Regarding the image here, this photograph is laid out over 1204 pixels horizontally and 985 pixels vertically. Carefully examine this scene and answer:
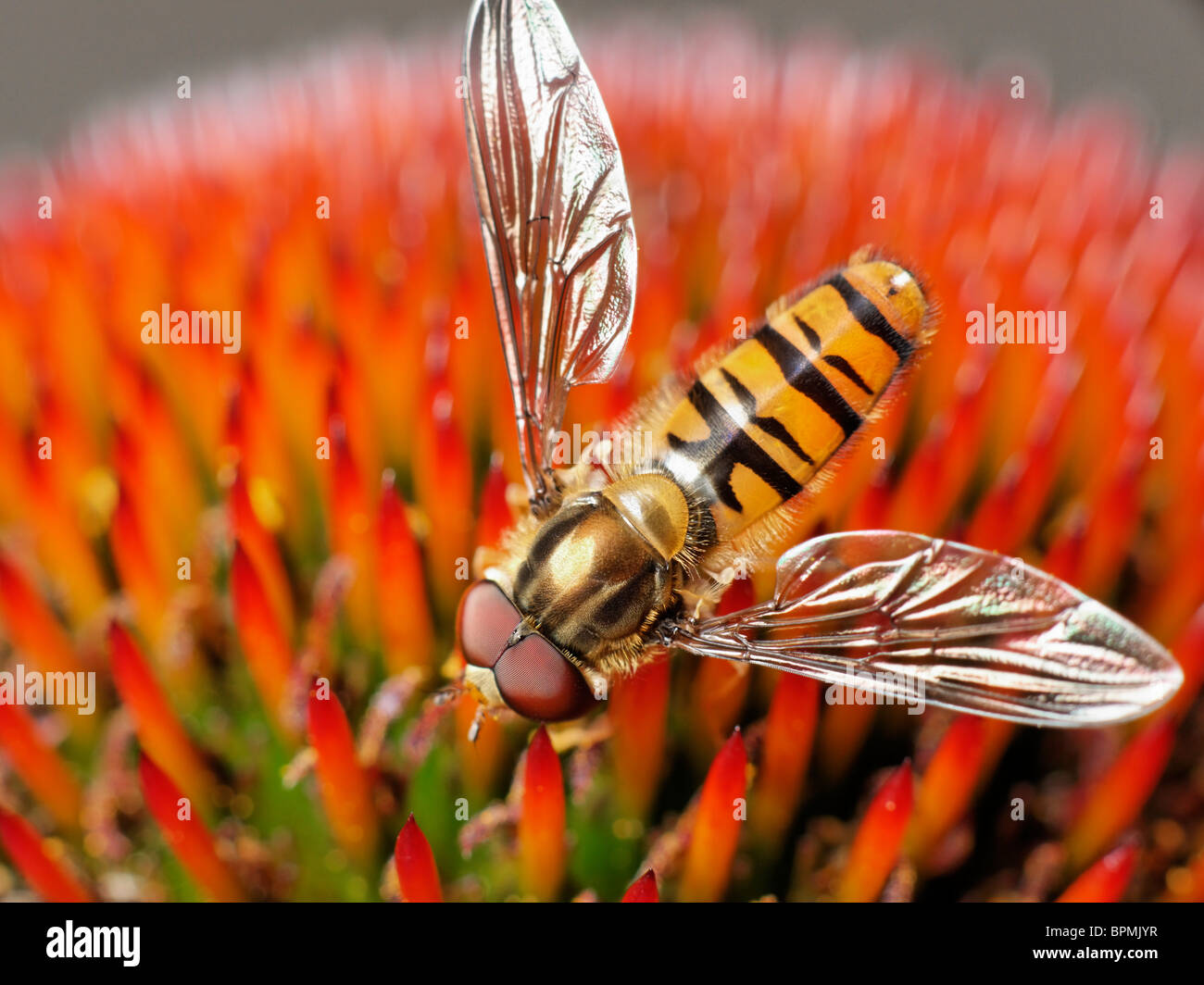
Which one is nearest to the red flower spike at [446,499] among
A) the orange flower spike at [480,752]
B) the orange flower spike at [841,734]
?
the orange flower spike at [480,752]

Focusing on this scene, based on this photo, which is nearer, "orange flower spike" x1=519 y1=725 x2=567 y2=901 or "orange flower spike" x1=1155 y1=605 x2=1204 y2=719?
"orange flower spike" x1=519 y1=725 x2=567 y2=901

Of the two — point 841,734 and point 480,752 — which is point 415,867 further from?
point 841,734

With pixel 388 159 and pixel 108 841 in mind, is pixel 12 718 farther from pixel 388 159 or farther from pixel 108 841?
pixel 388 159

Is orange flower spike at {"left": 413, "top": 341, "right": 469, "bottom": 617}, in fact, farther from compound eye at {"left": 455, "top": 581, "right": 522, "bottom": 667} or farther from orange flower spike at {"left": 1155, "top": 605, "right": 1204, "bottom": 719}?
orange flower spike at {"left": 1155, "top": 605, "right": 1204, "bottom": 719}

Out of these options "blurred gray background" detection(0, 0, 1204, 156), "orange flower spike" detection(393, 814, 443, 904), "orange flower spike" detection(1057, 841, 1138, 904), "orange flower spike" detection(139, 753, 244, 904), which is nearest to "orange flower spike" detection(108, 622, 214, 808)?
"orange flower spike" detection(139, 753, 244, 904)

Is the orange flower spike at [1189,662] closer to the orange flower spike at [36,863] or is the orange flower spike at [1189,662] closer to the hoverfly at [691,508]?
the hoverfly at [691,508]

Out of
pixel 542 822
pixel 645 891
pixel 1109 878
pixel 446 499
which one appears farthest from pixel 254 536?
pixel 1109 878

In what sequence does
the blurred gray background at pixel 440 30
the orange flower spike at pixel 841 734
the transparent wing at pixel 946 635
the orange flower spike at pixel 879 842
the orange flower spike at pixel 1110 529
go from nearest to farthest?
the transparent wing at pixel 946 635
the orange flower spike at pixel 879 842
the orange flower spike at pixel 841 734
the orange flower spike at pixel 1110 529
the blurred gray background at pixel 440 30
